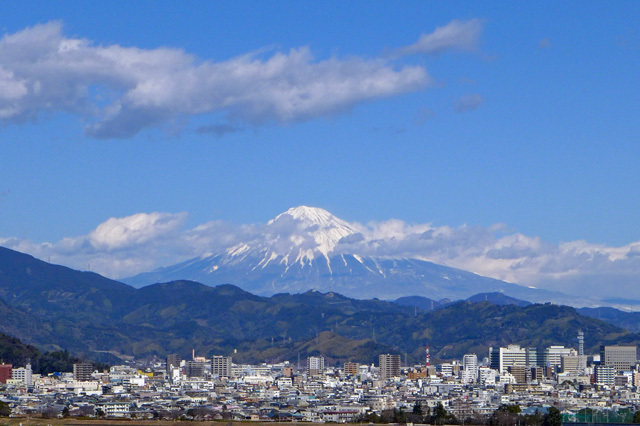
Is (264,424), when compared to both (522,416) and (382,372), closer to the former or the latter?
(522,416)

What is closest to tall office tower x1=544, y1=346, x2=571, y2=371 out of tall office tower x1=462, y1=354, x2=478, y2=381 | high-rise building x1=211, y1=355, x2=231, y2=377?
tall office tower x1=462, y1=354, x2=478, y2=381

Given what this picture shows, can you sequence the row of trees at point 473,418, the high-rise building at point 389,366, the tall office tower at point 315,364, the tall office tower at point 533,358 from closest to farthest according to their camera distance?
the row of trees at point 473,418 < the high-rise building at point 389,366 < the tall office tower at point 533,358 < the tall office tower at point 315,364

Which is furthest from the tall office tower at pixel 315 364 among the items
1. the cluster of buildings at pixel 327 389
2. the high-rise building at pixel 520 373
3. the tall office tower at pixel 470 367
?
the high-rise building at pixel 520 373

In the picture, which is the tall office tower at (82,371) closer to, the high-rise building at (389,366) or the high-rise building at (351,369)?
the high-rise building at (351,369)

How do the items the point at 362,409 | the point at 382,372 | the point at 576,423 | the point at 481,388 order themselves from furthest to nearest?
the point at 382,372
the point at 481,388
the point at 362,409
the point at 576,423

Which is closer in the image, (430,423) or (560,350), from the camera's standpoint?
(430,423)

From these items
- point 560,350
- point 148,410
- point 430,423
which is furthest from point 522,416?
point 560,350

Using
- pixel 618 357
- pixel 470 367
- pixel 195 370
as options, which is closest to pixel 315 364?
pixel 470 367

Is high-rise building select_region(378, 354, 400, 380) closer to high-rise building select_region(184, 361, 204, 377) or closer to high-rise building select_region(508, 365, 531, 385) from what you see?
high-rise building select_region(508, 365, 531, 385)
